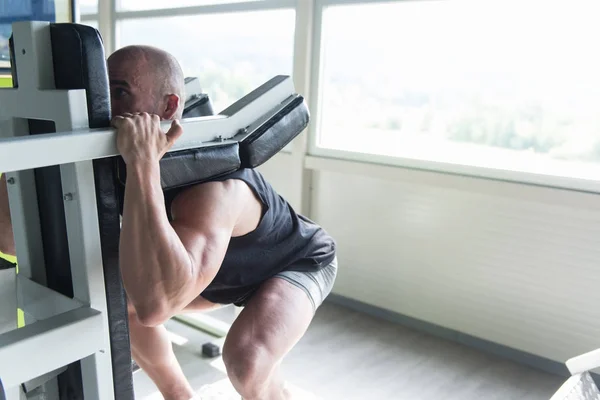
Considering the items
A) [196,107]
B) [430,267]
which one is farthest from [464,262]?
[196,107]

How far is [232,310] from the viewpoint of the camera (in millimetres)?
3355

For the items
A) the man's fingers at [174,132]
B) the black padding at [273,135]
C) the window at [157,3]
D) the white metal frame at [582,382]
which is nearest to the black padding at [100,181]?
the man's fingers at [174,132]

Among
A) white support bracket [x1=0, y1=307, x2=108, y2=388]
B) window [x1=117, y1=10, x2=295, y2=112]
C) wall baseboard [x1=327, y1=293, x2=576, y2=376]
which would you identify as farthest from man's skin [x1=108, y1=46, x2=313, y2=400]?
window [x1=117, y1=10, x2=295, y2=112]

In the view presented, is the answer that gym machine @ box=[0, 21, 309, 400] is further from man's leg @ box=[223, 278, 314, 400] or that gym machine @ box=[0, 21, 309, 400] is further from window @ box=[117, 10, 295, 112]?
window @ box=[117, 10, 295, 112]

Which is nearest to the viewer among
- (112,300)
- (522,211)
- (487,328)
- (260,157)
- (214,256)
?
(112,300)

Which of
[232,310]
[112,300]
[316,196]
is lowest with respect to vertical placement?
[232,310]

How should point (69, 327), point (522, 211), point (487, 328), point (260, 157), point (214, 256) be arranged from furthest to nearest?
1. point (487, 328)
2. point (522, 211)
3. point (260, 157)
4. point (214, 256)
5. point (69, 327)

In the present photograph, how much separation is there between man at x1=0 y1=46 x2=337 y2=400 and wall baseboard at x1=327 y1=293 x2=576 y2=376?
1418 mm

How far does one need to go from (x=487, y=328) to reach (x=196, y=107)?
6.30ft

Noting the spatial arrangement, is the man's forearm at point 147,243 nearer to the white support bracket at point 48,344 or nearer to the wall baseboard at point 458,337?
the white support bracket at point 48,344

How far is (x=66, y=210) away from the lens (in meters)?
1.04

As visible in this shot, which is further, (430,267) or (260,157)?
(430,267)

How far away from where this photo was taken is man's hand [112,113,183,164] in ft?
3.31

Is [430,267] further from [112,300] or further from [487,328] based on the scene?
[112,300]
